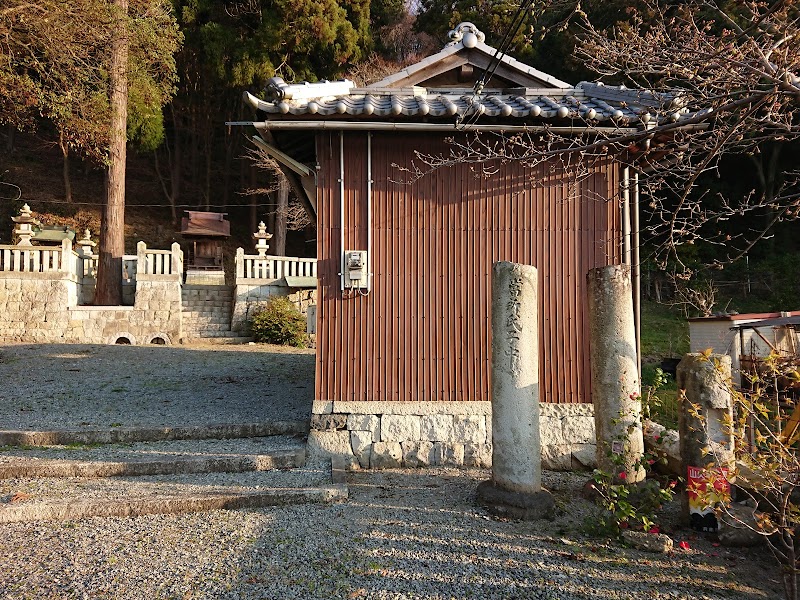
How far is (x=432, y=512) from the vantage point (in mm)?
4484

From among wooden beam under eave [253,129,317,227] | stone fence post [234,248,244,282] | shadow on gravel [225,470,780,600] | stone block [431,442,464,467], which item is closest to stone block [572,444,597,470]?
stone block [431,442,464,467]

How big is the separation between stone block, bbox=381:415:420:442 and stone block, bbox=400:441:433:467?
0.07 meters

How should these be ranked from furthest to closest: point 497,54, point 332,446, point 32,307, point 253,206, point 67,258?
point 253,206 < point 67,258 < point 32,307 < point 332,446 < point 497,54

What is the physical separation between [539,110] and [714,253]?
17.7 m

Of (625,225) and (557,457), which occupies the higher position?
(625,225)

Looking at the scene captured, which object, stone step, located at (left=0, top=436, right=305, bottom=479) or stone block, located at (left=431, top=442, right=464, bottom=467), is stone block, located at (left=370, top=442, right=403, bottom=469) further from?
stone step, located at (left=0, top=436, right=305, bottom=479)

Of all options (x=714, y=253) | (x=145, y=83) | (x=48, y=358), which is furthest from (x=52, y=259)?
(x=714, y=253)

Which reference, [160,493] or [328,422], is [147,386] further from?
[160,493]

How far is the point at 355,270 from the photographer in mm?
5910

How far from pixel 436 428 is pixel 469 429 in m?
0.38

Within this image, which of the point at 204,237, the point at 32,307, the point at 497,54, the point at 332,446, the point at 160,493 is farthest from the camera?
the point at 204,237

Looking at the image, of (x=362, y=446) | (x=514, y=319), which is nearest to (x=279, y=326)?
(x=362, y=446)

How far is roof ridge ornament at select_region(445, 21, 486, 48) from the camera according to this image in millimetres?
6957

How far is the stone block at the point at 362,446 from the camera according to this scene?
5812mm
